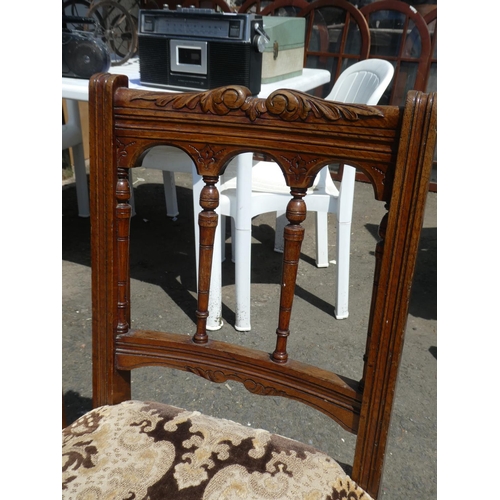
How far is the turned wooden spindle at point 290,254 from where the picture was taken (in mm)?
724

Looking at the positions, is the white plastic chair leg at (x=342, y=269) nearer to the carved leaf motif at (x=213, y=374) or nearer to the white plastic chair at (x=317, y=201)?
the white plastic chair at (x=317, y=201)

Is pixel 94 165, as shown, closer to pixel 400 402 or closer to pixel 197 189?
pixel 197 189

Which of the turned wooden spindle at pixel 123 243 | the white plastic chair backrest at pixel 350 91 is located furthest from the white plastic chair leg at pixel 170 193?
the turned wooden spindle at pixel 123 243

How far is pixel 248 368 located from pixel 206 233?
0.22 metres

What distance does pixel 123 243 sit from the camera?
81 centimetres

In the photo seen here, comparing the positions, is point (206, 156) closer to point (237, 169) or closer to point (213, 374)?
point (213, 374)

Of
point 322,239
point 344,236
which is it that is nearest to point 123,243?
point 344,236

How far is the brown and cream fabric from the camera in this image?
68 centimetres

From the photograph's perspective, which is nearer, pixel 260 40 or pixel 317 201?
pixel 260 40

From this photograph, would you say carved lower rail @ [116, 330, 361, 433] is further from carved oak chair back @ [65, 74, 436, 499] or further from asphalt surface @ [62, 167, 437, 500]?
asphalt surface @ [62, 167, 437, 500]

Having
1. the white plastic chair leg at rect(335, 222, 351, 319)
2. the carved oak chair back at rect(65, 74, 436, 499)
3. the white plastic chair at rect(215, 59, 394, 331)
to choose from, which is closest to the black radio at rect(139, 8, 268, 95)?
the white plastic chair at rect(215, 59, 394, 331)

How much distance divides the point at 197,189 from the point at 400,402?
0.97 meters

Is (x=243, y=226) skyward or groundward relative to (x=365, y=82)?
groundward

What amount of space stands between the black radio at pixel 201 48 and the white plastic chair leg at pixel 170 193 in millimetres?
1043
